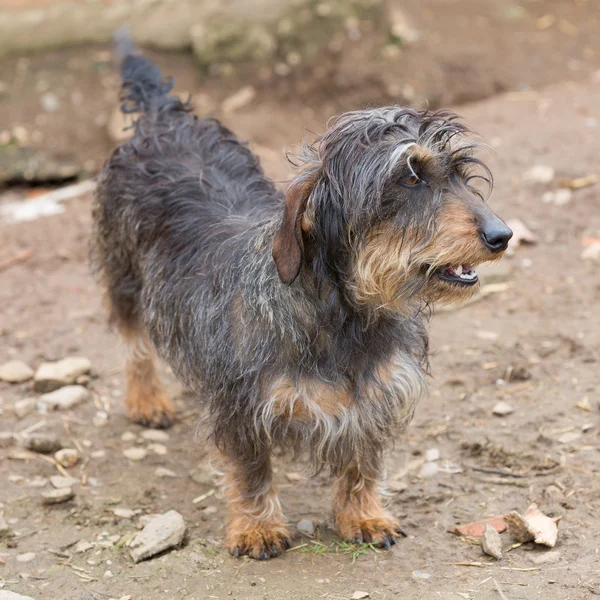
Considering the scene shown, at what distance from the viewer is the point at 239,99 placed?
1091 centimetres

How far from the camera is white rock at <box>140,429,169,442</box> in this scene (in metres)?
5.81

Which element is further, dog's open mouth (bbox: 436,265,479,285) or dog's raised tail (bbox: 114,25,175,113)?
dog's raised tail (bbox: 114,25,175,113)

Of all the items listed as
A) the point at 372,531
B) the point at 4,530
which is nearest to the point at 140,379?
the point at 4,530

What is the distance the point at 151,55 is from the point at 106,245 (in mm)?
6053

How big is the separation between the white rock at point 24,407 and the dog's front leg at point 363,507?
7.15 ft

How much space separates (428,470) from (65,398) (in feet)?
7.65

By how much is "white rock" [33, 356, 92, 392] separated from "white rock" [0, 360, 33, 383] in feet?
0.22

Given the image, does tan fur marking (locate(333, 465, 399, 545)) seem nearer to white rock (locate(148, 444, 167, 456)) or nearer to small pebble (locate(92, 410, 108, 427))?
white rock (locate(148, 444, 167, 456))

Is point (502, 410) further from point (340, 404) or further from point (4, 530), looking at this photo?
point (4, 530)

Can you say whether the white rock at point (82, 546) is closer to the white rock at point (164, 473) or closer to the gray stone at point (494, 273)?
the white rock at point (164, 473)

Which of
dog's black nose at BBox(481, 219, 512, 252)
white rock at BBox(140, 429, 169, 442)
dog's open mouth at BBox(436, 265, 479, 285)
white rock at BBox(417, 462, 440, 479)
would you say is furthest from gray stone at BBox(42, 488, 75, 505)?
dog's black nose at BBox(481, 219, 512, 252)

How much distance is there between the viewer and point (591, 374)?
5.65 m

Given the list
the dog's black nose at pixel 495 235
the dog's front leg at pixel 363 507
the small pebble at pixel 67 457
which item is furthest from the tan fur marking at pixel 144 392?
the dog's black nose at pixel 495 235

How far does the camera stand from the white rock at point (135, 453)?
18.3 ft
